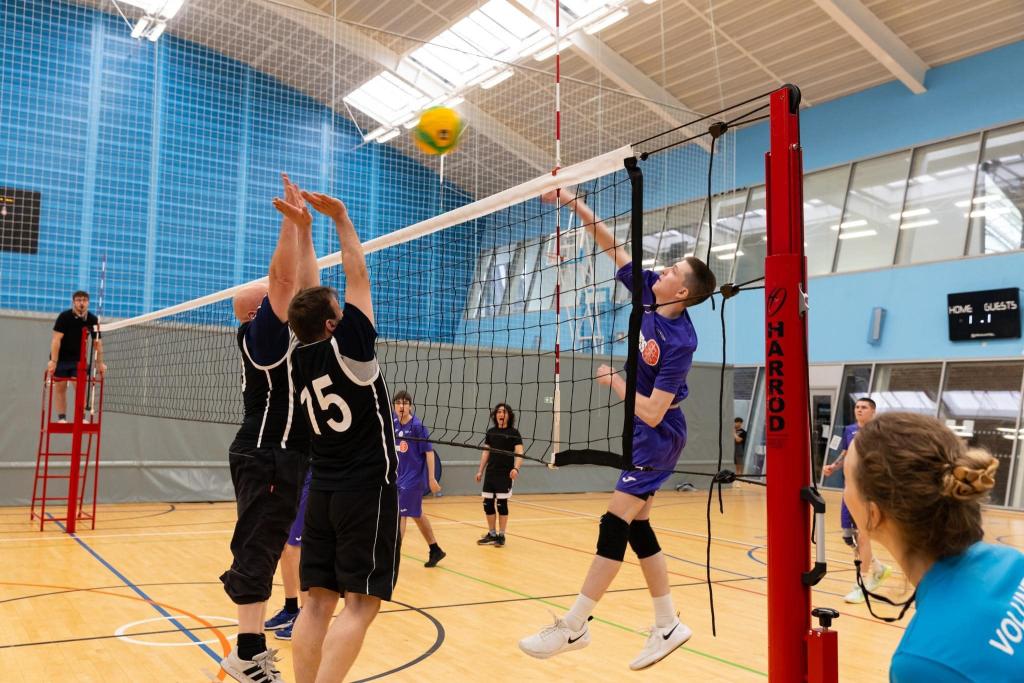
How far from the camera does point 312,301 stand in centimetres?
312

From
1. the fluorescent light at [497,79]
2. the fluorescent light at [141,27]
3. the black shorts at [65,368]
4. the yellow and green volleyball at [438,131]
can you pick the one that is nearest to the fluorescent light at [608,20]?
the fluorescent light at [497,79]

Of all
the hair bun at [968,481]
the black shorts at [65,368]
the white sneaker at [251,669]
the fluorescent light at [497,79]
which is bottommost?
the white sneaker at [251,669]

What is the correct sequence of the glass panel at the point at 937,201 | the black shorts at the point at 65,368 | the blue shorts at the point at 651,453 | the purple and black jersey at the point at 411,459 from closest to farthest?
1. the blue shorts at the point at 651,453
2. the purple and black jersey at the point at 411,459
3. the black shorts at the point at 65,368
4. the glass panel at the point at 937,201

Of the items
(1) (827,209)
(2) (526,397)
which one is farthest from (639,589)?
(1) (827,209)

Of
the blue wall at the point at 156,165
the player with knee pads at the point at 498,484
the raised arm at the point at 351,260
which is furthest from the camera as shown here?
the blue wall at the point at 156,165

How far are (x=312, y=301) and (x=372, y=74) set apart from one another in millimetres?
11712

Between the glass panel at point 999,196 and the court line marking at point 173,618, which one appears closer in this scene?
the court line marking at point 173,618

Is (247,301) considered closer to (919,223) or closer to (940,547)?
(940,547)

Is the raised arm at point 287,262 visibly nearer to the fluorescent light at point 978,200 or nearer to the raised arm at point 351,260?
the raised arm at point 351,260

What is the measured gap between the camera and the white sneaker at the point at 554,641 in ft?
11.9

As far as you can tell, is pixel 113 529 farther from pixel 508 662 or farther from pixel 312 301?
pixel 312 301

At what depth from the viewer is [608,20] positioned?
46.3ft

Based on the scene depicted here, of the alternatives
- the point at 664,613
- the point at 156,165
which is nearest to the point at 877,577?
the point at 664,613

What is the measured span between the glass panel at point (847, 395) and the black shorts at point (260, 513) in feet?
44.1
